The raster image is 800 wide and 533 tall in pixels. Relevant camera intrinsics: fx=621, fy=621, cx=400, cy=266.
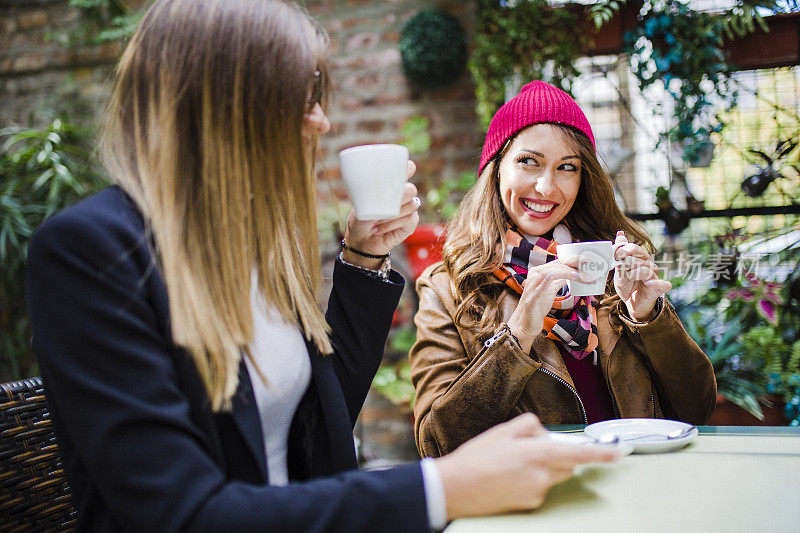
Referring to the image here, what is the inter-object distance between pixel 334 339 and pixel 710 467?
25.2 inches

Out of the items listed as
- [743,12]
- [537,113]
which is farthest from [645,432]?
[743,12]

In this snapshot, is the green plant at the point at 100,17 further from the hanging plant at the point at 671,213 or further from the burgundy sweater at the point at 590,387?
the burgundy sweater at the point at 590,387

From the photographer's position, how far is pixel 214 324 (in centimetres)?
77

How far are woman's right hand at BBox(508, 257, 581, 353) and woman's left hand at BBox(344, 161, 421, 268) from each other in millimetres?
338

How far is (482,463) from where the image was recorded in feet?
2.22

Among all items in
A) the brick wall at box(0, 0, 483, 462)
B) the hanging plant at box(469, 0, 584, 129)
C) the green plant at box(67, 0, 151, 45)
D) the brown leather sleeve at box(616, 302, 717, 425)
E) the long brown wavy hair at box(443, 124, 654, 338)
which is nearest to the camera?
the brown leather sleeve at box(616, 302, 717, 425)

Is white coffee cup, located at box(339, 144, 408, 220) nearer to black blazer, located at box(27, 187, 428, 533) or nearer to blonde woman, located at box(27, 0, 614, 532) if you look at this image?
→ blonde woman, located at box(27, 0, 614, 532)

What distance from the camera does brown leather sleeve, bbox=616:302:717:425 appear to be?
1.47m

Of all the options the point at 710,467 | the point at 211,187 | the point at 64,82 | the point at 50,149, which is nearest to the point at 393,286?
the point at 211,187

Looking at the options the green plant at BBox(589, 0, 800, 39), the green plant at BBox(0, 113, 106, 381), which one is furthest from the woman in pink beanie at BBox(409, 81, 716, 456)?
the green plant at BBox(0, 113, 106, 381)

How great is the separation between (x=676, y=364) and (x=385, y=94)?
2203 mm

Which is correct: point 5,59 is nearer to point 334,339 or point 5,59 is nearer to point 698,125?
point 334,339

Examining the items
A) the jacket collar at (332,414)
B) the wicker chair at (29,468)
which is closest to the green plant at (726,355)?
the jacket collar at (332,414)

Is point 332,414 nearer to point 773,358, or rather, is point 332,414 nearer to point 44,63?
point 773,358
